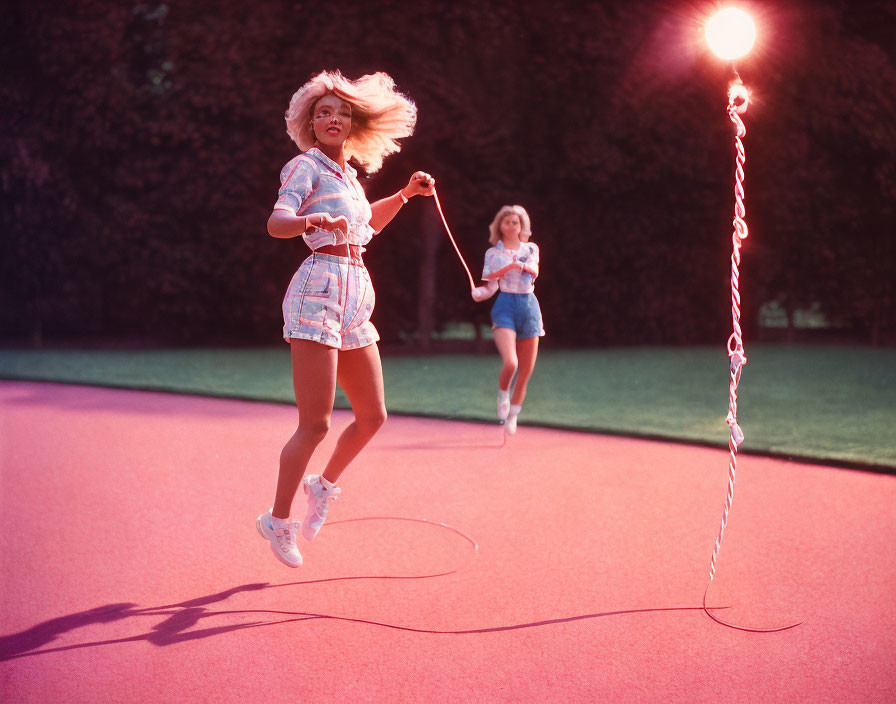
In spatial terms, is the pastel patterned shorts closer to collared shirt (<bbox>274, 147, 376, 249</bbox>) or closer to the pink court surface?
collared shirt (<bbox>274, 147, 376, 249</bbox>)

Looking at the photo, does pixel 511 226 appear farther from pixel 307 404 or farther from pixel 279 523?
pixel 279 523

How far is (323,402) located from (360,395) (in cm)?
28

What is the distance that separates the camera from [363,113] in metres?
3.85

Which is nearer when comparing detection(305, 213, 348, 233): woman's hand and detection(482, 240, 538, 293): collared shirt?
detection(305, 213, 348, 233): woman's hand

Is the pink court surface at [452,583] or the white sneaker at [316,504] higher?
the white sneaker at [316,504]

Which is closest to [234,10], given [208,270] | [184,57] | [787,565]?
[184,57]

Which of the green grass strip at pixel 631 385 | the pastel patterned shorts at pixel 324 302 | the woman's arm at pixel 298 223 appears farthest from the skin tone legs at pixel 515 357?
the woman's arm at pixel 298 223

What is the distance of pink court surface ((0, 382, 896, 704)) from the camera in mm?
2779

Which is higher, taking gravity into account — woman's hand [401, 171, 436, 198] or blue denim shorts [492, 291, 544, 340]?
woman's hand [401, 171, 436, 198]

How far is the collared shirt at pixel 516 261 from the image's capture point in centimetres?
717

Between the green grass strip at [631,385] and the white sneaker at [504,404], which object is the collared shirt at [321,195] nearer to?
the white sneaker at [504,404]

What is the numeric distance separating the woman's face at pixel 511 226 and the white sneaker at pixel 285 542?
13.6 ft

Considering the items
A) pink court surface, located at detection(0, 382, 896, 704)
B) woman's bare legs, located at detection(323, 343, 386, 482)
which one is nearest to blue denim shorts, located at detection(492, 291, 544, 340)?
pink court surface, located at detection(0, 382, 896, 704)

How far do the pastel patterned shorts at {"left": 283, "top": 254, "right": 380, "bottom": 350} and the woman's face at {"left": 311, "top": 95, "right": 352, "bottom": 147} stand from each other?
53cm
